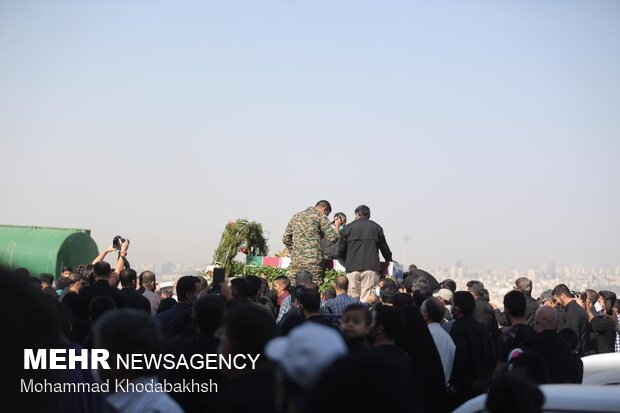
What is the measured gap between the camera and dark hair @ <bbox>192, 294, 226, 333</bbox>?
23.7 feet

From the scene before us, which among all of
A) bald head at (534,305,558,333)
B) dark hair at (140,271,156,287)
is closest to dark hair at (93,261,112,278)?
dark hair at (140,271,156,287)

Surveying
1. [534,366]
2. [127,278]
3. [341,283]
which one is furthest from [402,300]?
[534,366]

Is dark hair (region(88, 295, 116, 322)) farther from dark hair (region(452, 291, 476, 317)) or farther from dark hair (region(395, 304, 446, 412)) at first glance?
dark hair (region(452, 291, 476, 317))

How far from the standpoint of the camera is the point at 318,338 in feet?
11.1

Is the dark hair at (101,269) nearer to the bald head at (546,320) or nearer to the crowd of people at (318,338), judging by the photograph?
the crowd of people at (318,338)

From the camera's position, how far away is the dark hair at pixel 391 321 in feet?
26.0

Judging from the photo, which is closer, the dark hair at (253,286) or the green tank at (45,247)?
the dark hair at (253,286)

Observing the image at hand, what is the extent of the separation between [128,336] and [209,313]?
8.04 ft

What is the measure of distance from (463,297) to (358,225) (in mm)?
3966

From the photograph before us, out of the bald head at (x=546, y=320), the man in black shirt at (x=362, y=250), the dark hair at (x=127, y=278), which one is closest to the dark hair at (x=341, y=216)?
the man in black shirt at (x=362, y=250)

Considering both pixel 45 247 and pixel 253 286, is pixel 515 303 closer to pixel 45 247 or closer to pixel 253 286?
pixel 253 286

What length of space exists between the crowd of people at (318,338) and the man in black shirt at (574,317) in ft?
0.07

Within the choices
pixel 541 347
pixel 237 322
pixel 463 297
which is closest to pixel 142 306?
pixel 463 297

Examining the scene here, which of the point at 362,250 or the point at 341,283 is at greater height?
the point at 362,250
